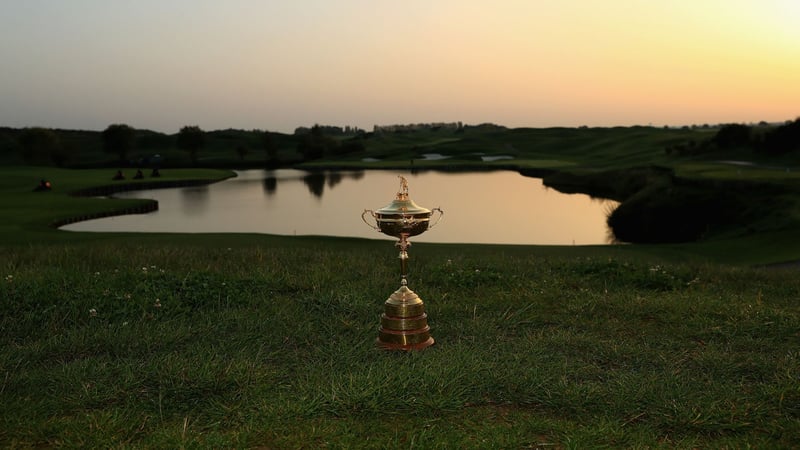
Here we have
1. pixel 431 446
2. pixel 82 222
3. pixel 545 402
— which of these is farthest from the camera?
pixel 82 222

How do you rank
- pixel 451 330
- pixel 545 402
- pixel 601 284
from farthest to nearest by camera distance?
pixel 601 284, pixel 451 330, pixel 545 402

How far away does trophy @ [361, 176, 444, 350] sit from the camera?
27.2 ft

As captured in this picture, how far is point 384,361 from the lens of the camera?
25.5 feet

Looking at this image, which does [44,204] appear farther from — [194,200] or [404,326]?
[404,326]

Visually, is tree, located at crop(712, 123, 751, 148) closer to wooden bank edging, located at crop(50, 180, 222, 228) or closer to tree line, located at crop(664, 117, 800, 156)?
tree line, located at crop(664, 117, 800, 156)

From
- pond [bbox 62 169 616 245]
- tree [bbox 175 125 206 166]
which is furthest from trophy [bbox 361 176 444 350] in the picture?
tree [bbox 175 125 206 166]

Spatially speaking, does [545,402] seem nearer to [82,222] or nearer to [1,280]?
[1,280]

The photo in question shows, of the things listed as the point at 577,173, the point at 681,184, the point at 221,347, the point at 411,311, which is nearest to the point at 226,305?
the point at 221,347

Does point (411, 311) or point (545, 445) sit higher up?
point (411, 311)

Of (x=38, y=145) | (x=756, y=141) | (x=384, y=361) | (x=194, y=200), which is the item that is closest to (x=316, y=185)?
(x=194, y=200)

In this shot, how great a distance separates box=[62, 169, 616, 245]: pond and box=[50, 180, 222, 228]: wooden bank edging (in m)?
0.77

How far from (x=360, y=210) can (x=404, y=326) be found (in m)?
51.7

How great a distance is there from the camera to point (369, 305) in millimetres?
10633

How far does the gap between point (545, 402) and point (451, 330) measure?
3.02 meters
